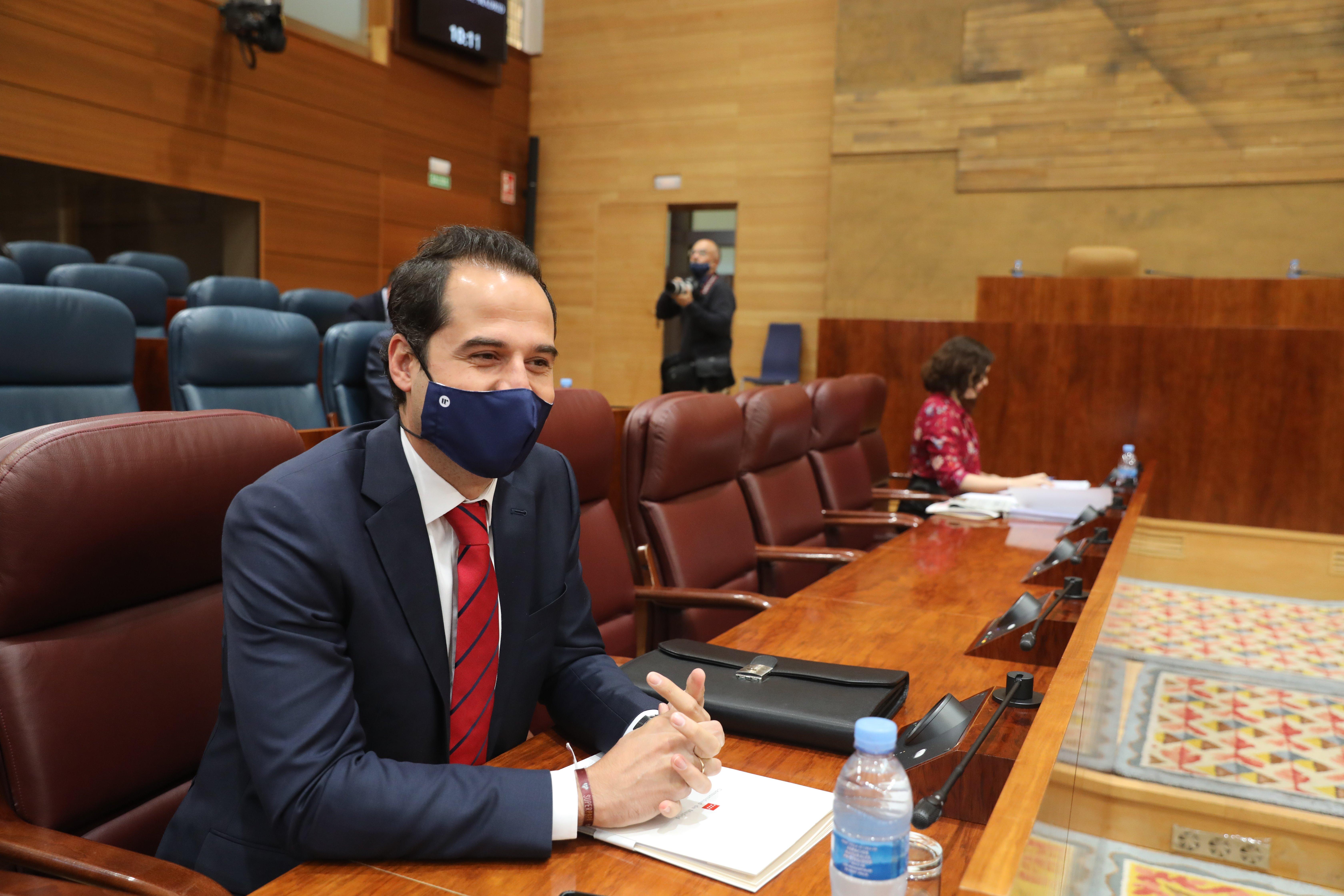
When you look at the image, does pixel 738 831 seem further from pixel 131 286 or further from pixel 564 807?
pixel 131 286

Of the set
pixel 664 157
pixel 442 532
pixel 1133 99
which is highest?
pixel 1133 99

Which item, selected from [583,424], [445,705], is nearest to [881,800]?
[445,705]

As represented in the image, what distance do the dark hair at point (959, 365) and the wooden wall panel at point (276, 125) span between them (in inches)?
96.0

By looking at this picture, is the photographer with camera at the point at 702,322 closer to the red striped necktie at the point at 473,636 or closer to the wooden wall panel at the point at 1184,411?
the wooden wall panel at the point at 1184,411

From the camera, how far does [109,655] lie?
1102 mm

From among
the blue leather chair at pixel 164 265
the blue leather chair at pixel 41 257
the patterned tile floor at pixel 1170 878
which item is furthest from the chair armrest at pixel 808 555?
the blue leather chair at pixel 164 265

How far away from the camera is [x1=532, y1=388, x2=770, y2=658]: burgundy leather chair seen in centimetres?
197

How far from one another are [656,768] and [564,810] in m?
0.09

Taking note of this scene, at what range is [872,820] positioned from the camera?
2.48 feet

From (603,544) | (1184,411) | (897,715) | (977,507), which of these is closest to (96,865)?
(897,715)

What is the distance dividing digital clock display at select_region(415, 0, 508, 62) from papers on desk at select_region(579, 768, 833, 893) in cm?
752

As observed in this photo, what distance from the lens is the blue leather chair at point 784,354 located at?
785 cm

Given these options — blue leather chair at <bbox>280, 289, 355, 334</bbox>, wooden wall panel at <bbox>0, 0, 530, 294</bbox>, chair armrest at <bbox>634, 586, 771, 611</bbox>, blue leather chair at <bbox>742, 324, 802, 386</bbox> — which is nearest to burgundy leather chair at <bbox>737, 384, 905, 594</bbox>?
chair armrest at <bbox>634, 586, 771, 611</bbox>

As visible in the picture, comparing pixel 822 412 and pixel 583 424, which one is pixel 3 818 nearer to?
pixel 583 424
